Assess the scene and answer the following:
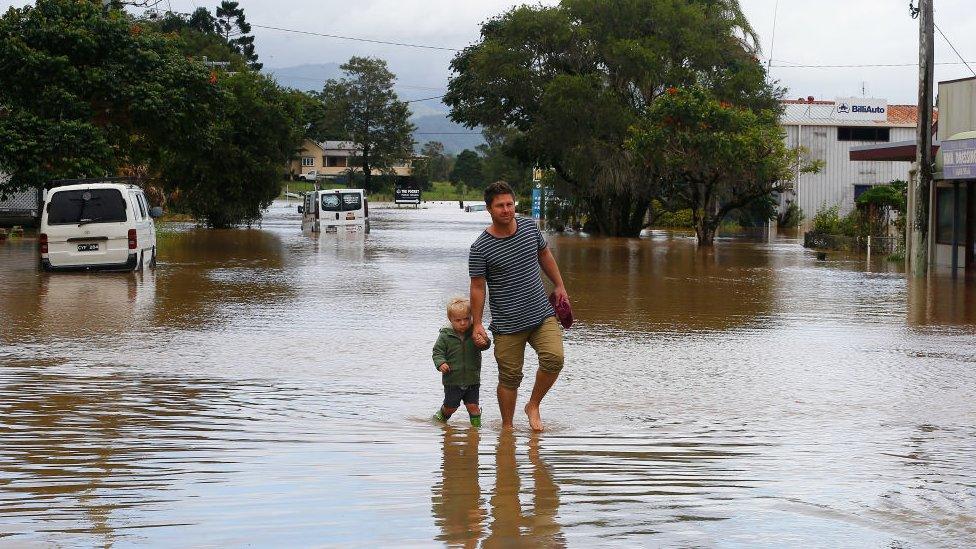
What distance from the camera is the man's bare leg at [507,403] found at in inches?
326

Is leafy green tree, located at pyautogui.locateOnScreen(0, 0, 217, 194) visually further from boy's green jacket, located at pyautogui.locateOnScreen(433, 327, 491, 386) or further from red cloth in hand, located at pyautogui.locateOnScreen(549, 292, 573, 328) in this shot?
red cloth in hand, located at pyautogui.locateOnScreen(549, 292, 573, 328)

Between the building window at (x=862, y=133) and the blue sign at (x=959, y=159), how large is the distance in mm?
40550

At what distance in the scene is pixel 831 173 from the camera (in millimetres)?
65188

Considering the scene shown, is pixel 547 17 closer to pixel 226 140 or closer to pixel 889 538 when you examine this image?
pixel 226 140

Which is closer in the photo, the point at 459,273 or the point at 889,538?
the point at 889,538

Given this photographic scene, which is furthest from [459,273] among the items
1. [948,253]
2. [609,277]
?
[948,253]

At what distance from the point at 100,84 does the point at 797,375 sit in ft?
80.3

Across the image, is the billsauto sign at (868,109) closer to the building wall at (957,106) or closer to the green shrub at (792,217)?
the green shrub at (792,217)

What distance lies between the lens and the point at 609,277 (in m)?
25.2

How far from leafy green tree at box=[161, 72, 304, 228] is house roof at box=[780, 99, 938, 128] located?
979 inches

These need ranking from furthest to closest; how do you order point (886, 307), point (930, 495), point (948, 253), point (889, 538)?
point (948, 253)
point (886, 307)
point (930, 495)
point (889, 538)

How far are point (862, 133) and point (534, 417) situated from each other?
61610 millimetres

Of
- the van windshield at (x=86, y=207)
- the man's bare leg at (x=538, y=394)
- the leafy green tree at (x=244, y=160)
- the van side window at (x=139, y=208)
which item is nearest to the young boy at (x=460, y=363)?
the man's bare leg at (x=538, y=394)

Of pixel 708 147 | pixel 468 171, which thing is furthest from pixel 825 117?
pixel 468 171
